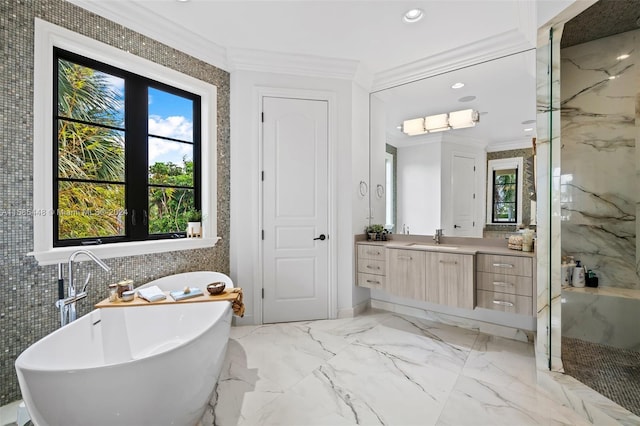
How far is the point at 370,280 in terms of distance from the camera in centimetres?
331

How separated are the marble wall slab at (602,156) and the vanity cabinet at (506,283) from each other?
0.56m

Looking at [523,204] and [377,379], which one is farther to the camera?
[523,204]

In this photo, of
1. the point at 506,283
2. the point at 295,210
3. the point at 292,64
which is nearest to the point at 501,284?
the point at 506,283

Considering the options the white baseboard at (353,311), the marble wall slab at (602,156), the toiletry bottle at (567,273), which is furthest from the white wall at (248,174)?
the toiletry bottle at (567,273)

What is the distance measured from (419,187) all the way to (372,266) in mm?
1016

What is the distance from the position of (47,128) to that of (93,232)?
799mm

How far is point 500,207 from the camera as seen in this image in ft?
9.59

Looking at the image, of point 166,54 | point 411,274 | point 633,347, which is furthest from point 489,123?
point 166,54

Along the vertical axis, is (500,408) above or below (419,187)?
below

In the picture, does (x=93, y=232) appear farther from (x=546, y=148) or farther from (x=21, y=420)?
(x=546, y=148)

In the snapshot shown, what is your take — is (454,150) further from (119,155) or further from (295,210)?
(119,155)

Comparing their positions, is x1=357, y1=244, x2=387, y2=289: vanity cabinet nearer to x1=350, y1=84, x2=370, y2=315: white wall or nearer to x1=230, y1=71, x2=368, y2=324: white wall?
x1=350, y1=84, x2=370, y2=315: white wall

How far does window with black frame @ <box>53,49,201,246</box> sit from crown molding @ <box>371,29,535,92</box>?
207 cm

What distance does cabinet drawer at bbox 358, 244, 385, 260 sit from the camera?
10.7 ft
